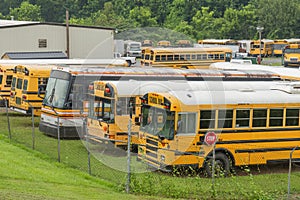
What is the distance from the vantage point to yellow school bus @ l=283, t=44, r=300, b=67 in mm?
62669

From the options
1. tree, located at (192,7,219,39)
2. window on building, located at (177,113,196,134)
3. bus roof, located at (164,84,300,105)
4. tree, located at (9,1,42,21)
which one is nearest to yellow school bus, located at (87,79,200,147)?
bus roof, located at (164,84,300,105)

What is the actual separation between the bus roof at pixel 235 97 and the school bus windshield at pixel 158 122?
0.59m

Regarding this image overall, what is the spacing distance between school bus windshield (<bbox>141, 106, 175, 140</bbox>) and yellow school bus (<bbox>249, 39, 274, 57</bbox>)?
59843 millimetres

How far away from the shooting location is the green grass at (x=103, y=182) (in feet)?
49.9

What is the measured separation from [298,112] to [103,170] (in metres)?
6.28

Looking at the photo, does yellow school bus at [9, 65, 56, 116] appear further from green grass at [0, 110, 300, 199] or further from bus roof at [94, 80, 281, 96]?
green grass at [0, 110, 300, 199]

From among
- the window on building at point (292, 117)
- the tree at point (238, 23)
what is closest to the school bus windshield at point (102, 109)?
the window on building at point (292, 117)

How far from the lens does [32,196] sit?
548 inches

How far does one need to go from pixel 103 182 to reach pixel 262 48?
64611mm

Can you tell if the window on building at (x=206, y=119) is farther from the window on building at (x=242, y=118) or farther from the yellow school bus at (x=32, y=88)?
the yellow school bus at (x=32, y=88)

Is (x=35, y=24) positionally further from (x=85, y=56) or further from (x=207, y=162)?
(x=207, y=162)

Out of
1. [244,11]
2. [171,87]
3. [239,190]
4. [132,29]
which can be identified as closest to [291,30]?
[244,11]

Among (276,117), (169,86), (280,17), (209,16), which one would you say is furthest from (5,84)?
(280,17)

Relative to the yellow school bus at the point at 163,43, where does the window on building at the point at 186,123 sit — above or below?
below
